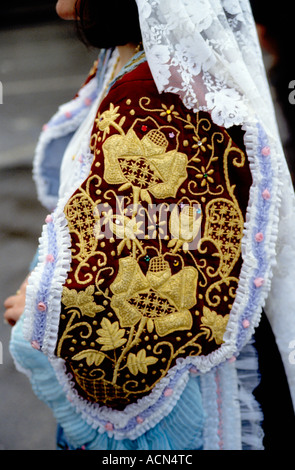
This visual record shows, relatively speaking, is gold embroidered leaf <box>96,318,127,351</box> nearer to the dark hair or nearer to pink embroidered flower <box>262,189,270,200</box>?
pink embroidered flower <box>262,189,270,200</box>

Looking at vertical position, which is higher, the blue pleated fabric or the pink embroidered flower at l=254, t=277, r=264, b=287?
the pink embroidered flower at l=254, t=277, r=264, b=287

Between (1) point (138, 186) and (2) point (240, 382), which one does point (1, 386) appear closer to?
(2) point (240, 382)

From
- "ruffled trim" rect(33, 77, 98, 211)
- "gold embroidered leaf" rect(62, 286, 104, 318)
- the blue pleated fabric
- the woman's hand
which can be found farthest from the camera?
"ruffled trim" rect(33, 77, 98, 211)

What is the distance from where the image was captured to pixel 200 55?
38.3 inches

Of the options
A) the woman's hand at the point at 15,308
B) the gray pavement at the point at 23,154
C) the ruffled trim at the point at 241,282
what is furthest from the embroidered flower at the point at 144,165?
the gray pavement at the point at 23,154

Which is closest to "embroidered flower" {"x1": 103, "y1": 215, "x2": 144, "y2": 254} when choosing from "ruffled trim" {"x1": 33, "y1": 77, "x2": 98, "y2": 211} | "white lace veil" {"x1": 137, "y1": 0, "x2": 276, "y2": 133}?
"white lace veil" {"x1": 137, "y1": 0, "x2": 276, "y2": 133}

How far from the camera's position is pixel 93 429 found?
43.5 inches

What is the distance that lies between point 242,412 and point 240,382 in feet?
0.20

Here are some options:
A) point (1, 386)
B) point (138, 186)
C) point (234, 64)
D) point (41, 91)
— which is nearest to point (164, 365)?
point (138, 186)

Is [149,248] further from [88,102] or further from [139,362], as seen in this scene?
[88,102]

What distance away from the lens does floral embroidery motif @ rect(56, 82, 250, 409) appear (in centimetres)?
95

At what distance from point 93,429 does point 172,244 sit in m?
0.43

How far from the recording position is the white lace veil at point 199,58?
958 mm

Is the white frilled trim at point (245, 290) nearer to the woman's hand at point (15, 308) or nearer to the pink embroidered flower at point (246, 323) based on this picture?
the pink embroidered flower at point (246, 323)
